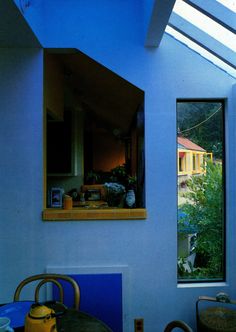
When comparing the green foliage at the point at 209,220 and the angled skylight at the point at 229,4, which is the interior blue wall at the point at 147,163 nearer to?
the green foliage at the point at 209,220

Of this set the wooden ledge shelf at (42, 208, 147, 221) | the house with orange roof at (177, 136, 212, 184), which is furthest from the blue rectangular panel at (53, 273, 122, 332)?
the house with orange roof at (177, 136, 212, 184)

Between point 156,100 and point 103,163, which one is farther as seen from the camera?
point 103,163

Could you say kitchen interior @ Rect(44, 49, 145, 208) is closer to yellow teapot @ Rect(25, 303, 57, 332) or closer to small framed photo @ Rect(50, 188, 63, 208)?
small framed photo @ Rect(50, 188, 63, 208)

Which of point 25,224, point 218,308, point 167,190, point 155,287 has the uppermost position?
point 167,190

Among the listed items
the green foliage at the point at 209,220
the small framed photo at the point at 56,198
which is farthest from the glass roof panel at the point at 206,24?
the small framed photo at the point at 56,198

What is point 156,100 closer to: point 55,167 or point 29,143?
point 29,143

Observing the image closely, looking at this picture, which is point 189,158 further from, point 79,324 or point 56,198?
point 79,324

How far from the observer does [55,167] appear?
Result: 430 centimetres

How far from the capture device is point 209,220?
270 centimetres

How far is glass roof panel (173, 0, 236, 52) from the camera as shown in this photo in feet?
6.82

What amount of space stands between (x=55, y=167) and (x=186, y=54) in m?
2.57

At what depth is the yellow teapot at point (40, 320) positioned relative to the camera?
1106mm

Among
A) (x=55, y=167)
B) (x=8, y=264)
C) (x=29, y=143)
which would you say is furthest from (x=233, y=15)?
(x=55, y=167)

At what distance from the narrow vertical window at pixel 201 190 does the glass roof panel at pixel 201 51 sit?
298mm
